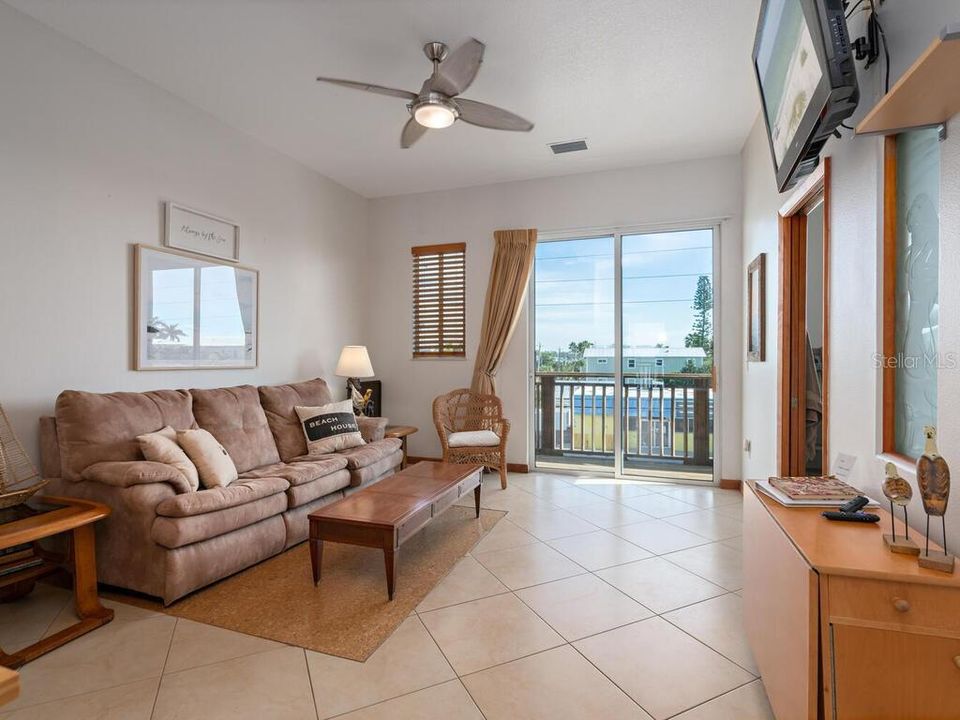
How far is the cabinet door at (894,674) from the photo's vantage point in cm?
110

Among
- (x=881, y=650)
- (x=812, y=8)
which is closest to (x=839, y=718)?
(x=881, y=650)

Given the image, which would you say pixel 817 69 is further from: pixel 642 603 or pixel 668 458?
pixel 668 458

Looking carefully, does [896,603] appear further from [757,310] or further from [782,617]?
[757,310]

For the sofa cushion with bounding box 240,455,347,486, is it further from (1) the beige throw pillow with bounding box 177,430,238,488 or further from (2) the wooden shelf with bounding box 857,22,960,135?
(2) the wooden shelf with bounding box 857,22,960,135

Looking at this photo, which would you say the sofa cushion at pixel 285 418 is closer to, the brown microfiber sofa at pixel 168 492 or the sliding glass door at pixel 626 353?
the brown microfiber sofa at pixel 168 492

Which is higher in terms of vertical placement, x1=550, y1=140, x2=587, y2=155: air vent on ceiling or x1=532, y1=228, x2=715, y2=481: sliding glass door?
x1=550, y1=140, x2=587, y2=155: air vent on ceiling

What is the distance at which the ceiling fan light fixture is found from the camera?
2719 millimetres

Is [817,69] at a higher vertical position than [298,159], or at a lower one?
lower

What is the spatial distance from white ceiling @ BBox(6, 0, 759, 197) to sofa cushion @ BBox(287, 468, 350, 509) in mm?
2689

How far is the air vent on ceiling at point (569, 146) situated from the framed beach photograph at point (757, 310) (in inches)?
68.3

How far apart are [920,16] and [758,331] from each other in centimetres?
246

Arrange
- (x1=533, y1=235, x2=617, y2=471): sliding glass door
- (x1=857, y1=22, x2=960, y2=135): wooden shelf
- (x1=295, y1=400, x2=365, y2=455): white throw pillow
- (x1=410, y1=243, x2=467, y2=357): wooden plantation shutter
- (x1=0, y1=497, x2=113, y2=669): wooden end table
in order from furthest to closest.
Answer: (x1=410, y1=243, x2=467, y2=357): wooden plantation shutter < (x1=533, y1=235, x2=617, y2=471): sliding glass door < (x1=295, y1=400, x2=365, y2=455): white throw pillow < (x1=0, y1=497, x2=113, y2=669): wooden end table < (x1=857, y1=22, x2=960, y2=135): wooden shelf

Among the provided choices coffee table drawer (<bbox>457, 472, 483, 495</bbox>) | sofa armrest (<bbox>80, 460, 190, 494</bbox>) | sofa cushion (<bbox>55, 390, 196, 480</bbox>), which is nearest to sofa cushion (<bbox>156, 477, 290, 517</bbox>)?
sofa armrest (<bbox>80, 460, 190, 494</bbox>)

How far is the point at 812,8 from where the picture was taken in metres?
1.48
